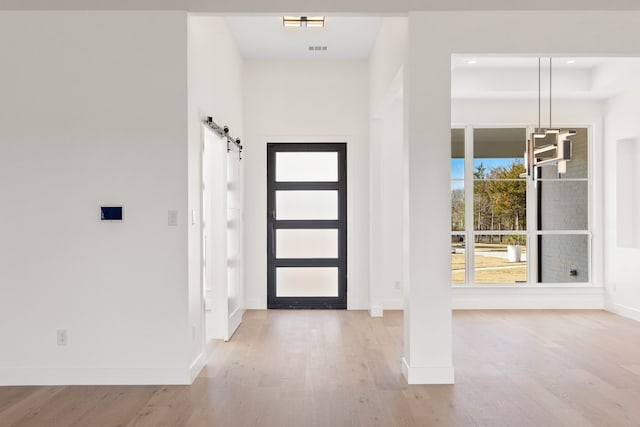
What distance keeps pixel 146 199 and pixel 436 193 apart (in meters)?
2.19

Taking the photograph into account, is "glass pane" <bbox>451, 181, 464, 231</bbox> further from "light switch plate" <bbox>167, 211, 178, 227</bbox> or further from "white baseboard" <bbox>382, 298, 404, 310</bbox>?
"light switch plate" <bbox>167, 211, 178, 227</bbox>

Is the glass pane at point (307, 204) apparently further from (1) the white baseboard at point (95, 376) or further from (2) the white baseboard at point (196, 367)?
(1) the white baseboard at point (95, 376)

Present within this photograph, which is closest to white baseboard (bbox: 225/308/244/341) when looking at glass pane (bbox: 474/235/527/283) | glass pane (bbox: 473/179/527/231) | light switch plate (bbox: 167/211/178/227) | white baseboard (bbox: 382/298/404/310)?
light switch plate (bbox: 167/211/178/227)

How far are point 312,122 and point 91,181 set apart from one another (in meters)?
3.60

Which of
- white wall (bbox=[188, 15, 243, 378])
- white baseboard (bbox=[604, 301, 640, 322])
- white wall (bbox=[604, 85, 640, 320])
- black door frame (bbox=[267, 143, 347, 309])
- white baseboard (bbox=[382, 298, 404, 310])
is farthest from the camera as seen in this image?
black door frame (bbox=[267, 143, 347, 309])

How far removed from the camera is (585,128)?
23.6ft

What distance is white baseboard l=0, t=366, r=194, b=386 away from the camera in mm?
3963

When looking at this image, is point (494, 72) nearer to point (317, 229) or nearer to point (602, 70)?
point (602, 70)

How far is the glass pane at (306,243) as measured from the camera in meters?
7.14

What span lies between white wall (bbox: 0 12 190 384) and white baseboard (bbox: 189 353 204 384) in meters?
0.27

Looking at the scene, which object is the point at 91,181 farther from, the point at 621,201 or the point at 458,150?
the point at 621,201

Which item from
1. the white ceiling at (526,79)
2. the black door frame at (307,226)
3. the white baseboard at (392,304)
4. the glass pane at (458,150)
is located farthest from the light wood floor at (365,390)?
the white ceiling at (526,79)

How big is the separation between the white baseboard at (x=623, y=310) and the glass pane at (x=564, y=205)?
1057mm

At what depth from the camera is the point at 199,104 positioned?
4.43 m
